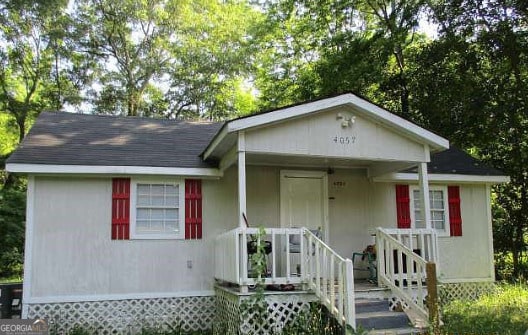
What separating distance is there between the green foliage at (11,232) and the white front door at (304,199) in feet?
36.7

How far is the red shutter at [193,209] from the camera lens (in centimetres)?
859

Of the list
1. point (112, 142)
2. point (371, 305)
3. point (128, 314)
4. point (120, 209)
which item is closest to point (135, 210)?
point (120, 209)

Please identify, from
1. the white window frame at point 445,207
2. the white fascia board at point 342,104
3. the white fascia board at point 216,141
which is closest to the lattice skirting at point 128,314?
the white fascia board at point 216,141

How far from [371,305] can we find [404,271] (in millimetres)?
1189

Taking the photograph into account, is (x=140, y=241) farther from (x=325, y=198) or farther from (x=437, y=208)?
(x=437, y=208)

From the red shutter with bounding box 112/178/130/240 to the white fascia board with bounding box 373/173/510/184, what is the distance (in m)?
4.92

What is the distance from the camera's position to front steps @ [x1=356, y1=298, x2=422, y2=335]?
6.64m

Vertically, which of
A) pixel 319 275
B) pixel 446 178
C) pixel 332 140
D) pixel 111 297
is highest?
pixel 332 140

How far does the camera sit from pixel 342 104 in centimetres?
766

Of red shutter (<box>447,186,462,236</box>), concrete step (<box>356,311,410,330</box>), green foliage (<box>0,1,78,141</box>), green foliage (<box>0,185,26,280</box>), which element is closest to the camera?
concrete step (<box>356,311,410,330</box>)

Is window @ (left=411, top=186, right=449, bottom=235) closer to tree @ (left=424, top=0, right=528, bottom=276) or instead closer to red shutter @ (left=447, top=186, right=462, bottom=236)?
red shutter @ (left=447, top=186, right=462, bottom=236)

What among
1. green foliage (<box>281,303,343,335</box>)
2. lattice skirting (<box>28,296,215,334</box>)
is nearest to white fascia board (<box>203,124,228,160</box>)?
Answer: lattice skirting (<box>28,296,215,334</box>)

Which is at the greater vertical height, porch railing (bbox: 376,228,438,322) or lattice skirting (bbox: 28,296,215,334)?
porch railing (bbox: 376,228,438,322)

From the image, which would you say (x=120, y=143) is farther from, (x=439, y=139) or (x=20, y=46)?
(x=20, y=46)
